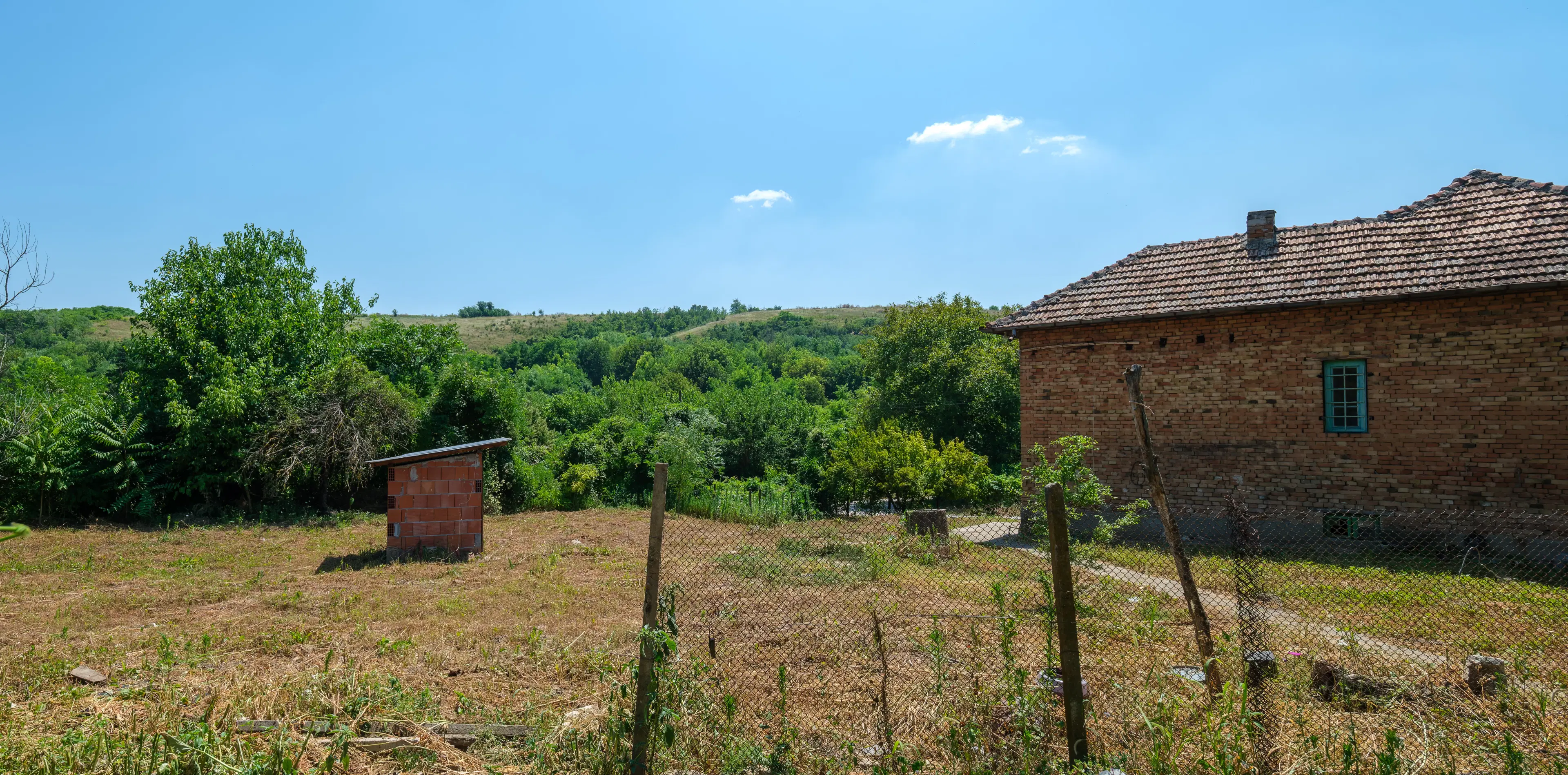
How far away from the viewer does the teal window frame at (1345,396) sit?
12.0m

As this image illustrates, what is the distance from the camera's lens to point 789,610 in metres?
7.88

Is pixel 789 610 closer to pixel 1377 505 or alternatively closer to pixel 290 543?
pixel 1377 505

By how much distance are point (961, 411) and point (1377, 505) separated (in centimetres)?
1453

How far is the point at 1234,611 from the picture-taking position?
7.66 meters

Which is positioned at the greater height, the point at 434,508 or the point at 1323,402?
the point at 1323,402

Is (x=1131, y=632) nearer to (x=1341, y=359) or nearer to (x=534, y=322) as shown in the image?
(x=1341, y=359)

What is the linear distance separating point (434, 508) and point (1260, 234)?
1572 cm

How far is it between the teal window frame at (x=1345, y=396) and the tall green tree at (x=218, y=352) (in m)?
21.4


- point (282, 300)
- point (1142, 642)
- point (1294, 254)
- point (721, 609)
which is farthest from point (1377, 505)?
point (282, 300)

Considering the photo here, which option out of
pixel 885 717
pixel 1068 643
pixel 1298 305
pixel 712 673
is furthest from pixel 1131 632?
pixel 1298 305

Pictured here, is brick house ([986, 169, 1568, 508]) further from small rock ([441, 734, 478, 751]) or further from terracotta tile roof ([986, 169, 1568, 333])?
small rock ([441, 734, 478, 751])

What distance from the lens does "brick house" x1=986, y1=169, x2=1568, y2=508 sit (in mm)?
10969

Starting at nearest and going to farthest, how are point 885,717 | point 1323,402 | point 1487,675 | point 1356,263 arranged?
point 885,717
point 1487,675
point 1323,402
point 1356,263

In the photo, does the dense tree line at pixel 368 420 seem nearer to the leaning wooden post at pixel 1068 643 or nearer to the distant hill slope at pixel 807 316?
the leaning wooden post at pixel 1068 643
